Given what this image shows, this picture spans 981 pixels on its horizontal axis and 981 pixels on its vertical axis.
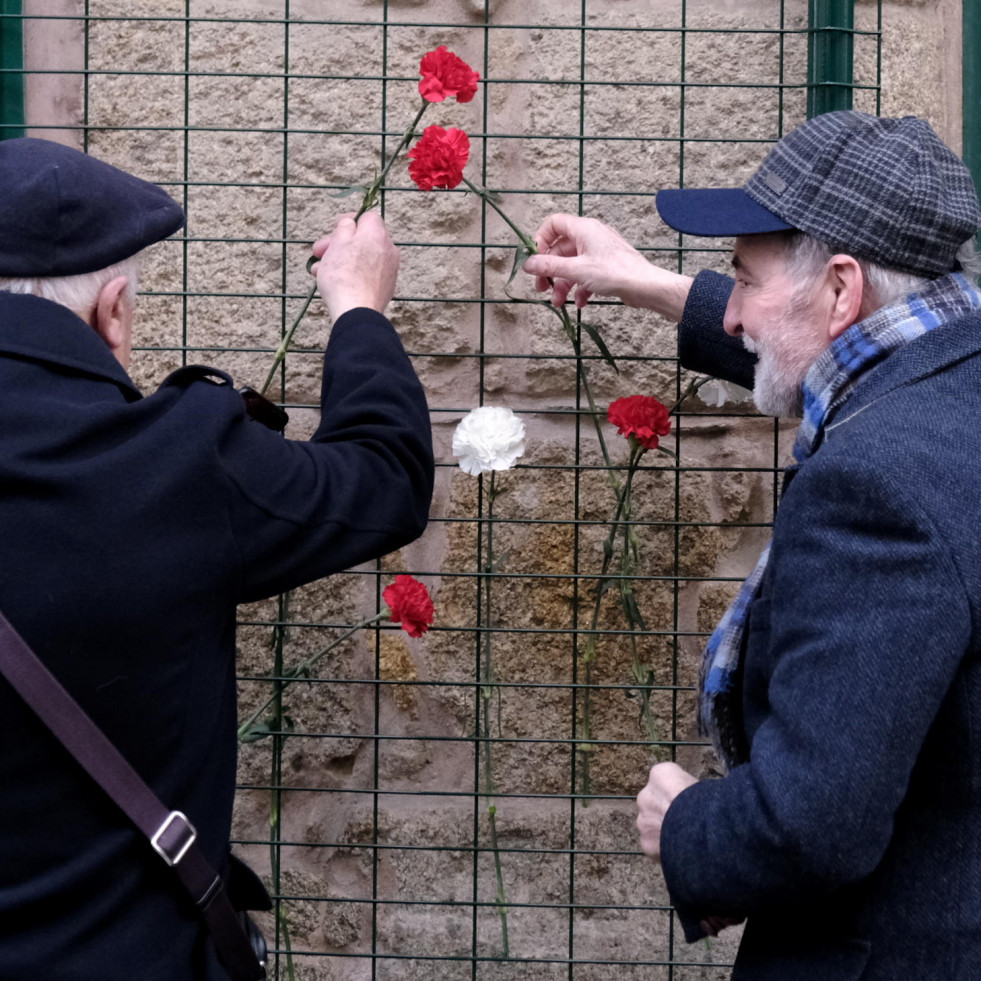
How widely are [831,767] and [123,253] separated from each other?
904 millimetres

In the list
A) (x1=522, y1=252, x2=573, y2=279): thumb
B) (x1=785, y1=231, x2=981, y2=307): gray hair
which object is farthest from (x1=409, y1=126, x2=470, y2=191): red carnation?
(x1=785, y1=231, x2=981, y2=307): gray hair

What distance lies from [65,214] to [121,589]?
0.41 meters

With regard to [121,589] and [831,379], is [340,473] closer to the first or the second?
[121,589]

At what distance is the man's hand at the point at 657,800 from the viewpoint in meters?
1.28

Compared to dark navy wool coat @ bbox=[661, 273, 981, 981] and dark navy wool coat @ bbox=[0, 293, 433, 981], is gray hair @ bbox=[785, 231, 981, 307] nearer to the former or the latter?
Answer: dark navy wool coat @ bbox=[661, 273, 981, 981]

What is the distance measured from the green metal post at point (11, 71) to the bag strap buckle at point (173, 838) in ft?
4.73

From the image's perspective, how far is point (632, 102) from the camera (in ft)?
7.16

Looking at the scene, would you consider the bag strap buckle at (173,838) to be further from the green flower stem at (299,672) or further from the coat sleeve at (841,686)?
the green flower stem at (299,672)

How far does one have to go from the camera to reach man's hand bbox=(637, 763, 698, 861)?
128 cm

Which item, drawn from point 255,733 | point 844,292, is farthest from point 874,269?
point 255,733

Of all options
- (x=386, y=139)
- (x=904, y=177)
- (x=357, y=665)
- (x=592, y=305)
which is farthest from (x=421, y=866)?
(x=904, y=177)

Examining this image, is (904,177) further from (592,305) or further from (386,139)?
(386,139)

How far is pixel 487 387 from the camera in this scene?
222cm

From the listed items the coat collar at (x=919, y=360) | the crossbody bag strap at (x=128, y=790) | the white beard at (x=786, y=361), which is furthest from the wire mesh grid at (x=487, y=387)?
the coat collar at (x=919, y=360)
